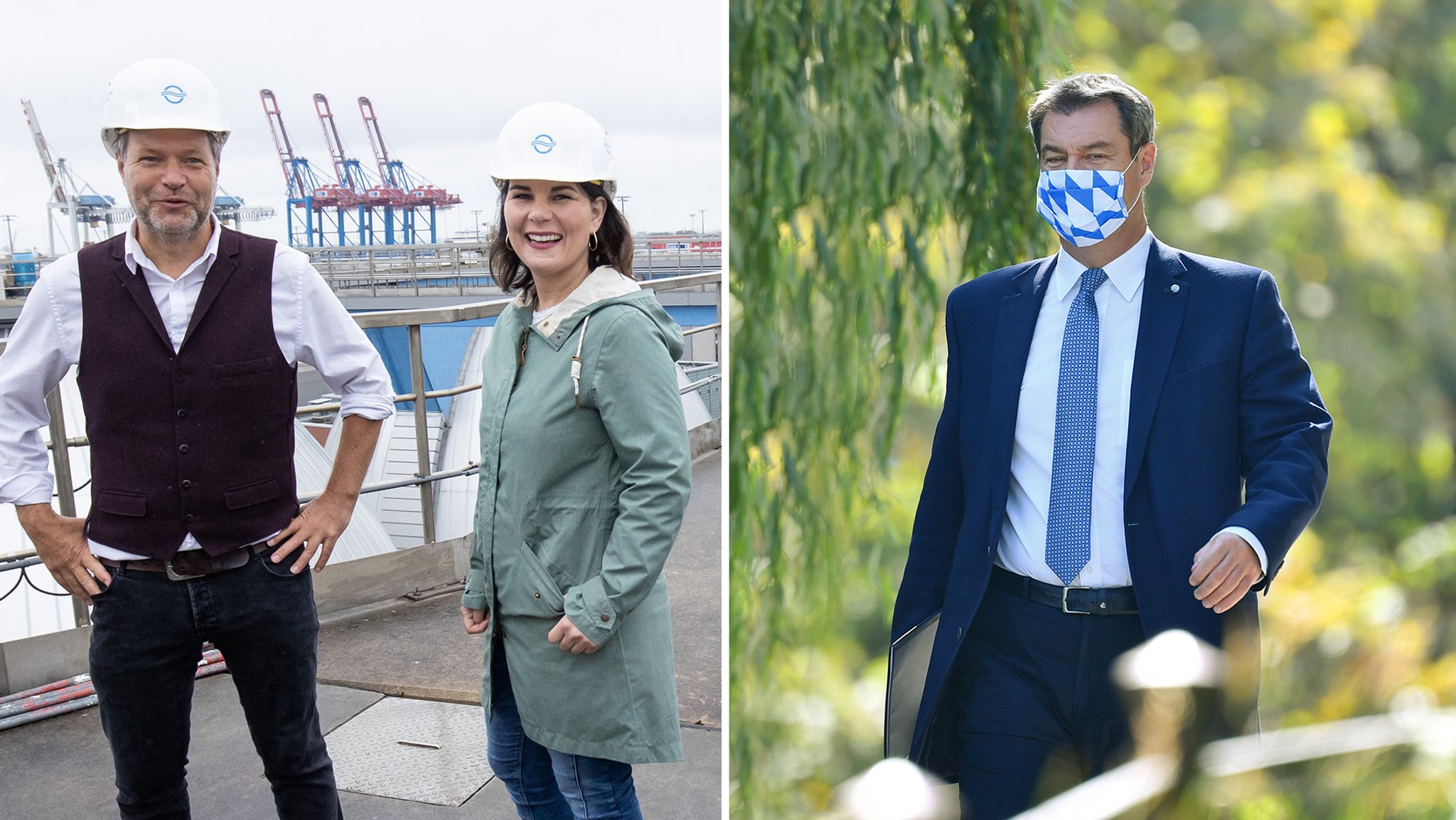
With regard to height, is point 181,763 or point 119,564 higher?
point 119,564

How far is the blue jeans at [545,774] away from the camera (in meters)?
1.94

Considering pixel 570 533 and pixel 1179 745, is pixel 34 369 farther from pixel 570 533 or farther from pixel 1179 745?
pixel 1179 745

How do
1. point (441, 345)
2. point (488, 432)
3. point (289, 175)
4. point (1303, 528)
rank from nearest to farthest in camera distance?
point (1303, 528), point (488, 432), point (441, 345), point (289, 175)

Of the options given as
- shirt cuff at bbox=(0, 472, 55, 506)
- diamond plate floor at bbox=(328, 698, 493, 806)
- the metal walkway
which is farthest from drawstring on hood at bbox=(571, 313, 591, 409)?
the metal walkway

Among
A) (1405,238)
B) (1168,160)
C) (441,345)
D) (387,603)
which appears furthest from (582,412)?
(441,345)

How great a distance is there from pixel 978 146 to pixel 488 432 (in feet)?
3.12

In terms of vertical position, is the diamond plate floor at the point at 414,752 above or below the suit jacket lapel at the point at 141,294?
below

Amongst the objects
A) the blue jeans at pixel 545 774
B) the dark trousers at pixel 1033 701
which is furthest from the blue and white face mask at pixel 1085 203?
the blue jeans at pixel 545 774

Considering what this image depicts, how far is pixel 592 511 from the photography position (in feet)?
6.19

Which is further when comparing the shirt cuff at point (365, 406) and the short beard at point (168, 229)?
the shirt cuff at point (365, 406)

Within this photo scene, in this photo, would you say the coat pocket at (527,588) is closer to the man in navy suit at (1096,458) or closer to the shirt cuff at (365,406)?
the shirt cuff at (365,406)

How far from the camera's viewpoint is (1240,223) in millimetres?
1851

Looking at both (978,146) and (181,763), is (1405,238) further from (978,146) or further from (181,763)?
(181,763)

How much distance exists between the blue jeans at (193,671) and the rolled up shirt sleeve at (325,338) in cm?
34
